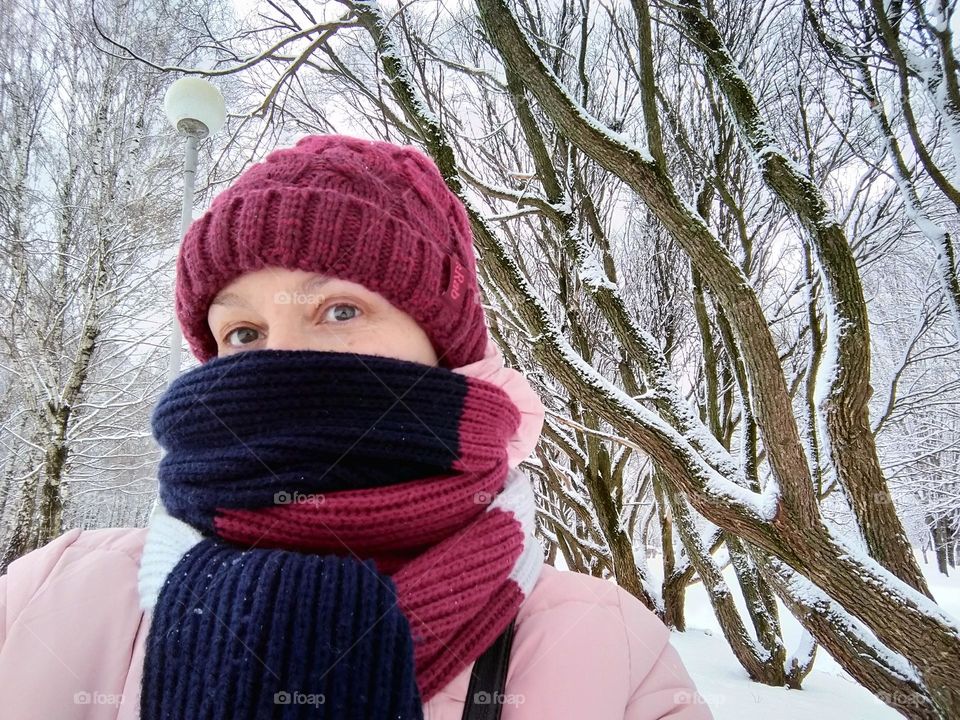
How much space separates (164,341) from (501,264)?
287 inches

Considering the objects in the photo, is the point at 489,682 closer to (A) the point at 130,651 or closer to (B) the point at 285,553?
(B) the point at 285,553

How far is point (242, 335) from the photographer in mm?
1068

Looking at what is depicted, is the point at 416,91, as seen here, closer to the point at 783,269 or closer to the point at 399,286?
the point at 399,286

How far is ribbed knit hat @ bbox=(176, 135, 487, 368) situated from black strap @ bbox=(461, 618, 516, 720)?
22.6 inches

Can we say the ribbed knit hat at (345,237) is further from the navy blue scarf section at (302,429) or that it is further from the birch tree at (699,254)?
the birch tree at (699,254)

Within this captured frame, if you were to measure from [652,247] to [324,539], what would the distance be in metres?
5.93

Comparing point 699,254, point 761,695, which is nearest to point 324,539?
point 699,254

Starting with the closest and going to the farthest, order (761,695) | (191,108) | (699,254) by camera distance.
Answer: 1. (699,254)
2. (191,108)
3. (761,695)

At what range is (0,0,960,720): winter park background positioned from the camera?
2.61 meters

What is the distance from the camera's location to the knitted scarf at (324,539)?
75 cm

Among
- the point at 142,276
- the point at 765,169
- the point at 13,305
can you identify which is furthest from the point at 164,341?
the point at 765,169

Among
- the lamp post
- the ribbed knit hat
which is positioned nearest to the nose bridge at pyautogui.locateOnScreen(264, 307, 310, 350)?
the ribbed knit hat

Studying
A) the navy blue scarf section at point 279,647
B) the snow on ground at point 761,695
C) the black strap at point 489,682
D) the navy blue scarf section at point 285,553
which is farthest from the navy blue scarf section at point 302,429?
the snow on ground at point 761,695

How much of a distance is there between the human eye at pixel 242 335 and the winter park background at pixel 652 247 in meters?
2.20
